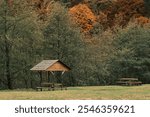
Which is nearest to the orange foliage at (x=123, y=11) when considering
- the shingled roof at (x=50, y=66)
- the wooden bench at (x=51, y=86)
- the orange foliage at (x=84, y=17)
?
the orange foliage at (x=84, y=17)

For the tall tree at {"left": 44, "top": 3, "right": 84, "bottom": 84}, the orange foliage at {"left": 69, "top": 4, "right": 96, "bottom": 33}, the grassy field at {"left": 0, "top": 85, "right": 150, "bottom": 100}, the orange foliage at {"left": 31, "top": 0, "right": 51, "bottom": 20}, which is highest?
the orange foliage at {"left": 31, "top": 0, "right": 51, "bottom": 20}

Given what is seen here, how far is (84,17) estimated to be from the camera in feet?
213

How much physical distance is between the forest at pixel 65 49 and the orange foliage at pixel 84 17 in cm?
838

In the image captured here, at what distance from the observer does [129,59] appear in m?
49.7

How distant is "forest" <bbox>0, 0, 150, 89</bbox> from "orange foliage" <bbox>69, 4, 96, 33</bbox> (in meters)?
8.38

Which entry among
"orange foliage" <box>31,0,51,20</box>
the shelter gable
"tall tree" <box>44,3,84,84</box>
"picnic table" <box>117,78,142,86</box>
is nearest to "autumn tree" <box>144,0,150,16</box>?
"orange foliage" <box>31,0,51,20</box>

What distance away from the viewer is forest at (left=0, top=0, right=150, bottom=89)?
152 feet

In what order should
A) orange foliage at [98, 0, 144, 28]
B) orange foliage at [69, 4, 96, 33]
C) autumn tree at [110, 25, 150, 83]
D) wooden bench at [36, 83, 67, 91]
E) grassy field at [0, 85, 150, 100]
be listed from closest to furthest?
1. grassy field at [0, 85, 150, 100]
2. wooden bench at [36, 83, 67, 91]
3. autumn tree at [110, 25, 150, 83]
4. orange foliage at [69, 4, 96, 33]
5. orange foliage at [98, 0, 144, 28]

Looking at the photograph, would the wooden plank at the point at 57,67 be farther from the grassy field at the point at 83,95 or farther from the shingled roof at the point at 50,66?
the grassy field at the point at 83,95

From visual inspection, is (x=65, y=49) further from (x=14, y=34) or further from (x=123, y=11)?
(x=123, y=11)

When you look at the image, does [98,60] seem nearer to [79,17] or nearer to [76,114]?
[79,17]

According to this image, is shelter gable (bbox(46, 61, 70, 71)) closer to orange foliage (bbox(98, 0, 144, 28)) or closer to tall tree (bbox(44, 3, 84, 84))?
tall tree (bbox(44, 3, 84, 84))

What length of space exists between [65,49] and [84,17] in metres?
16.6

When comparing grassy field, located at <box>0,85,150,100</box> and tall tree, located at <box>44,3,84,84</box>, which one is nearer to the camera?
grassy field, located at <box>0,85,150,100</box>
